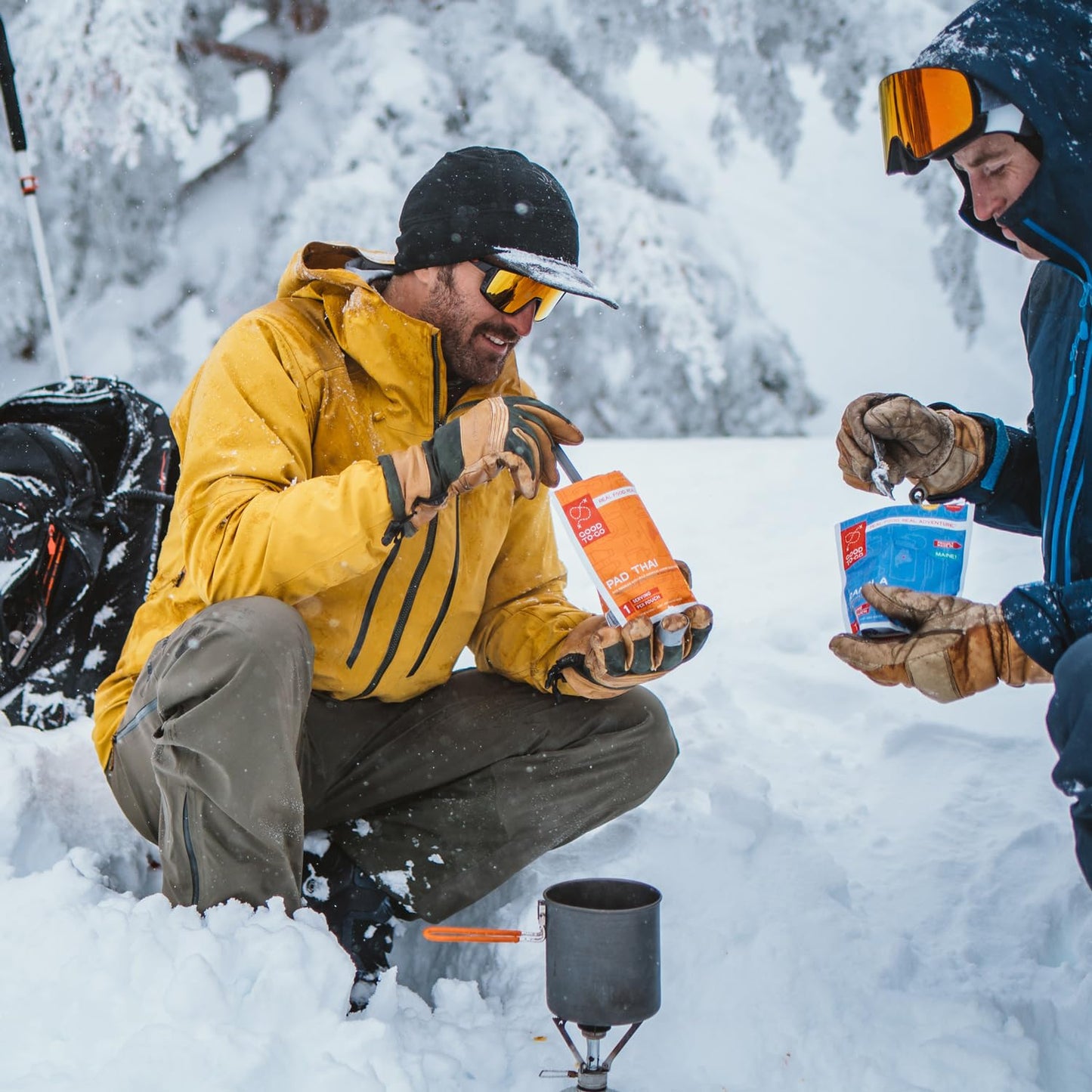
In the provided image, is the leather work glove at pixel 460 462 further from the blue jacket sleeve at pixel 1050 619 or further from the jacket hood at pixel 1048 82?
the jacket hood at pixel 1048 82

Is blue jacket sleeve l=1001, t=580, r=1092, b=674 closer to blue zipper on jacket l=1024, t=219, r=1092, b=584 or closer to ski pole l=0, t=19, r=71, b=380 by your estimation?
blue zipper on jacket l=1024, t=219, r=1092, b=584

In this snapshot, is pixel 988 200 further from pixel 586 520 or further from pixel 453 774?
pixel 453 774

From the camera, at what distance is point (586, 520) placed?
1.71 metres

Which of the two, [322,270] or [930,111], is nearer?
[930,111]

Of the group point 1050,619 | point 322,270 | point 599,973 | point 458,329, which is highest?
point 322,270

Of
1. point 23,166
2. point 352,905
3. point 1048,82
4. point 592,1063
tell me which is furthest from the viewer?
point 23,166

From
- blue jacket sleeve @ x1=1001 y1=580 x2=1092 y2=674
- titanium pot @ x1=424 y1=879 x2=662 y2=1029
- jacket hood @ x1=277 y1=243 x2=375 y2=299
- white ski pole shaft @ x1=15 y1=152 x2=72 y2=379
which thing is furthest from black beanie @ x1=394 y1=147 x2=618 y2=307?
white ski pole shaft @ x1=15 y1=152 x2=72 y2=379

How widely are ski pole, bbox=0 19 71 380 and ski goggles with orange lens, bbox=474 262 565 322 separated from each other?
2092mm

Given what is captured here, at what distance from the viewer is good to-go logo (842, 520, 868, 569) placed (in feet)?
5.98

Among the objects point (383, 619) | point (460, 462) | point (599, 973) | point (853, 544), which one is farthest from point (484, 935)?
point (853, 544)

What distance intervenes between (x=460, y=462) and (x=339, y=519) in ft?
0.68

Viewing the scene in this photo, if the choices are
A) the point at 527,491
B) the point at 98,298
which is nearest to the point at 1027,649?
the point at 527,491

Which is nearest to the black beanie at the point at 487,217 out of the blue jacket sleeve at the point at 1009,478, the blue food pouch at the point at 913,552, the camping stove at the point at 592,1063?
the blue food pouch at the point at 913,552

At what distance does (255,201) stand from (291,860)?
7.77 meters
